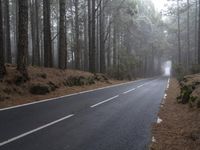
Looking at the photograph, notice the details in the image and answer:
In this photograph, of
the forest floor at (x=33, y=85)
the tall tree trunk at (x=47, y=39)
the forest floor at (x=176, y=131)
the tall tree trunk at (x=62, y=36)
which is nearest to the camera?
the forest floor at (x=176, y=131)

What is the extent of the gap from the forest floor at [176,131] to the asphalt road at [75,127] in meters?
0.27

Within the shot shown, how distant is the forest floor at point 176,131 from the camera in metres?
7.16

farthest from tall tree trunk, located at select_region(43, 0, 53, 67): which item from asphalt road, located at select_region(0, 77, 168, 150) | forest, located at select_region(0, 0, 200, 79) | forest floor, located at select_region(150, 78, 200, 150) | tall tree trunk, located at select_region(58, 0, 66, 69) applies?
forest floor, located at select_region(150, 78, 200, 150)

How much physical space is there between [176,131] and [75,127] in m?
2.86

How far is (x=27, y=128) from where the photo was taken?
28.1ft

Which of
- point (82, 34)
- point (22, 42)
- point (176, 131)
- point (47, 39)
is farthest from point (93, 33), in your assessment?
point (176, 131)

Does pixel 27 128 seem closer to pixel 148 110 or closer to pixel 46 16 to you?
pixel 148 110

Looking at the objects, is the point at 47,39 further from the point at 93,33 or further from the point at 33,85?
the point at 93,33

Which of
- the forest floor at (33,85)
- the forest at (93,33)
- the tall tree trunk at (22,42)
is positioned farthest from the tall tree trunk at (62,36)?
the tall tree trunk at (22,42)

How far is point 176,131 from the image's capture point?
8.86 meters

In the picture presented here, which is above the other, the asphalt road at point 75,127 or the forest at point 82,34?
the forest at point 82,34

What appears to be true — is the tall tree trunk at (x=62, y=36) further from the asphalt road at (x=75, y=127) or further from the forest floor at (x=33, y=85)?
the asphalt road at (x=75, y=127)

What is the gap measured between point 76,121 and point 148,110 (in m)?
4.05

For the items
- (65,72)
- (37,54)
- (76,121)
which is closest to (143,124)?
(76,121)
